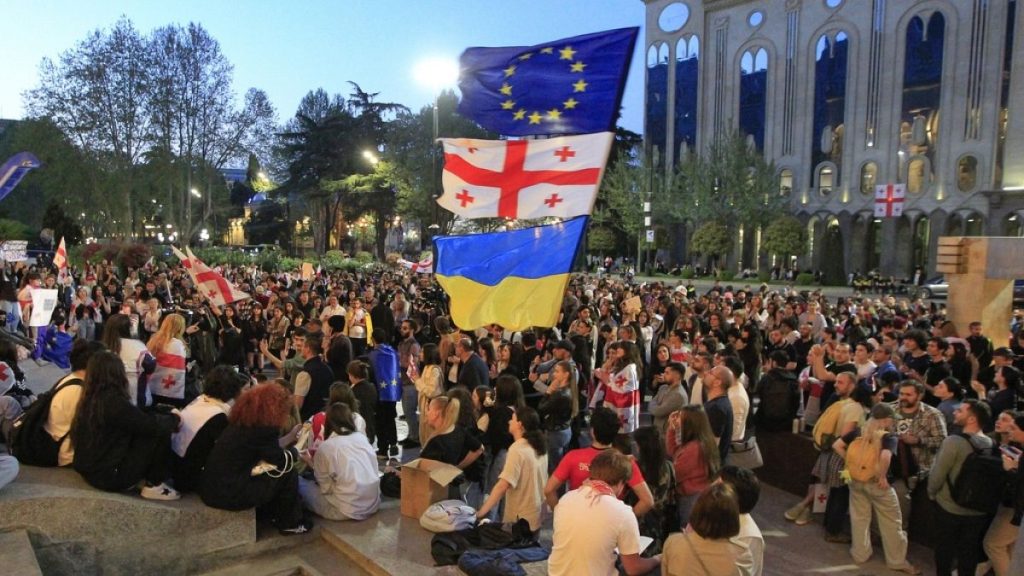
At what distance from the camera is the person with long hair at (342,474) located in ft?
18.1

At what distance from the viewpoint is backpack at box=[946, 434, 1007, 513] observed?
16.4ft

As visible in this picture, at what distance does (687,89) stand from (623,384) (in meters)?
47.8

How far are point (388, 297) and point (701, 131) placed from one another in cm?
3904

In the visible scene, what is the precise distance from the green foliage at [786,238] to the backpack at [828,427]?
125ft

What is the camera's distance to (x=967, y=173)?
127ft

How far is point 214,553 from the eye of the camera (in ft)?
16.8

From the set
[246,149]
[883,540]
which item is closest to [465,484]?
[883,540]

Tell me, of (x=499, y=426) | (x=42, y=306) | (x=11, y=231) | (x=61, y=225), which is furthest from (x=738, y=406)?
(x=61, y=225)

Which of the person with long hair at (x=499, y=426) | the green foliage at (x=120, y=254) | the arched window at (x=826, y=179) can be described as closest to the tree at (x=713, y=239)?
the arched window at (x=826, y=179)

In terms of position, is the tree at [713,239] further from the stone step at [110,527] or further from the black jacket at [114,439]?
the black jacket at [114,439]

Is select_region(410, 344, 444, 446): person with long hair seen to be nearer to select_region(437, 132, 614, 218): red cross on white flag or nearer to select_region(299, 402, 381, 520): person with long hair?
select_region(299, 402, 381, 520): person with long hair

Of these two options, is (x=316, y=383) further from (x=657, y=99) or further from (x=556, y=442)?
(x=657, y=99)

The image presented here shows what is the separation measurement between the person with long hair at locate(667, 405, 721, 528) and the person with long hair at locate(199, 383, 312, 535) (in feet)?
9.43

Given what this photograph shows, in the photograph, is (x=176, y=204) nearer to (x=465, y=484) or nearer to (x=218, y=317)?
(x=218, y=317)
